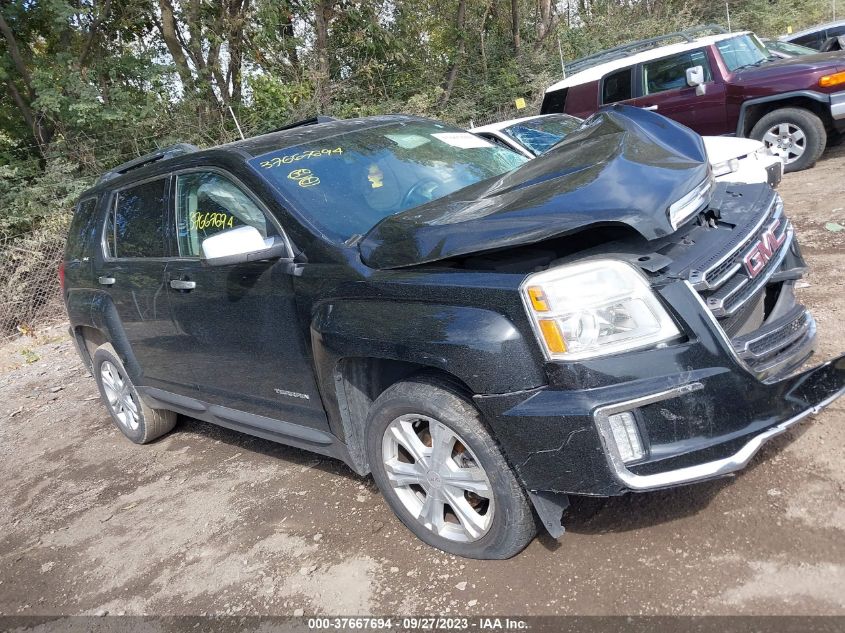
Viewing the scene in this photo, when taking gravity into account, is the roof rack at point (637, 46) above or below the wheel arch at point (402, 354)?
above

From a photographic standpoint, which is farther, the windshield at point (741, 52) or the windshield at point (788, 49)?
the windshield at point (788, 49)

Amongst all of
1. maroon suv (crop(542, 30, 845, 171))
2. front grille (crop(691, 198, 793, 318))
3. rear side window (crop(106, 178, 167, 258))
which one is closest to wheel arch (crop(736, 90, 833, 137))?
maroon suv (crop(542, 30, 845, 171))

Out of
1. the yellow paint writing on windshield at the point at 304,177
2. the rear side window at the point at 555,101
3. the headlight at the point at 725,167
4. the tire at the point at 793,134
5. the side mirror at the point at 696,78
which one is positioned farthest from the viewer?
the rear side window at the point at 555,101

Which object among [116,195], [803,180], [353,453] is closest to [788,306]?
[353,453]

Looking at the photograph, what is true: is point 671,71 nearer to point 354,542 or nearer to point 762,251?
point 762,251

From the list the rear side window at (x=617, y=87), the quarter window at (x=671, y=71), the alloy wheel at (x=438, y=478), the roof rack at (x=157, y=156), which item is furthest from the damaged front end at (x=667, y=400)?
the rear side window at (x=617, y=87)

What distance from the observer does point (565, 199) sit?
8.10 feet

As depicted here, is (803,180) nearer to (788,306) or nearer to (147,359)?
(788,306)

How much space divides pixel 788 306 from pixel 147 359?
365cm

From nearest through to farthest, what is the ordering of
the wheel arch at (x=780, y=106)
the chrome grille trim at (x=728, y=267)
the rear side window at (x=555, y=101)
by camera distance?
the chrome grille trim at (x=728, y=267)
the wheel arch at (x=780, y=106)
the rear side window at (x=555, y=101)

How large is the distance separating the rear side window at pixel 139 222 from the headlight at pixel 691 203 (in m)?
2.87

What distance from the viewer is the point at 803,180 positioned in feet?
26.7

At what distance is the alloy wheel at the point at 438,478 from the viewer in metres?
2.70

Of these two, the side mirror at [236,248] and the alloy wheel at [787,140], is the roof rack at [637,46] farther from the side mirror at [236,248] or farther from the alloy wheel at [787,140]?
the side mirror at [236,248]
